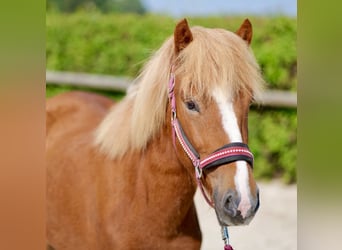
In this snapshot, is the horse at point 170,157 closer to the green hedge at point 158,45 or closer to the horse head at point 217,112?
the horse head at point 217,112

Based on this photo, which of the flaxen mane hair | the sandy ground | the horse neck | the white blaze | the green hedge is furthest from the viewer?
the green hedge

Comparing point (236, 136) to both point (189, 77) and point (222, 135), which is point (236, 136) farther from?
point (189, 77)

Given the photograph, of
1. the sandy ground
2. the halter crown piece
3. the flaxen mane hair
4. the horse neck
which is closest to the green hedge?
the sandy ground

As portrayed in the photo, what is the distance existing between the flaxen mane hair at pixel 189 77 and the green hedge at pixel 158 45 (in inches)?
118

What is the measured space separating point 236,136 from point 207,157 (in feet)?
0.41

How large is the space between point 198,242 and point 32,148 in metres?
1.33

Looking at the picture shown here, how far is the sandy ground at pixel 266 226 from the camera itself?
4.23 m

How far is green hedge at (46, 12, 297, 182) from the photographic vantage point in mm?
5605

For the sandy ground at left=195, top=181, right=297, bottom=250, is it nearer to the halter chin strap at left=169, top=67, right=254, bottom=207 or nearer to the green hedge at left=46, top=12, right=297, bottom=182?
the green hedge at left=46, top=12, right=297, bottom=182

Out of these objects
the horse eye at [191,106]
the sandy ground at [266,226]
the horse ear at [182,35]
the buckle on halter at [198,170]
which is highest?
the horse ear at [182,35]

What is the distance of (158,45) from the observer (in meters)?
5.32

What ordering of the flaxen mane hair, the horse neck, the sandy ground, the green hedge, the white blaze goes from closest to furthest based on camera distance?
the white blaze < the flaxen mane hair < the horse neck < the sandy ground < the green hedge

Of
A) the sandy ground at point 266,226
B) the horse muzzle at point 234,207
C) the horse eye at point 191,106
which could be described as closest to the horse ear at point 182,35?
the horse eye at point 191,106

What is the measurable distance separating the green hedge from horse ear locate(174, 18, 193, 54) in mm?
3182
